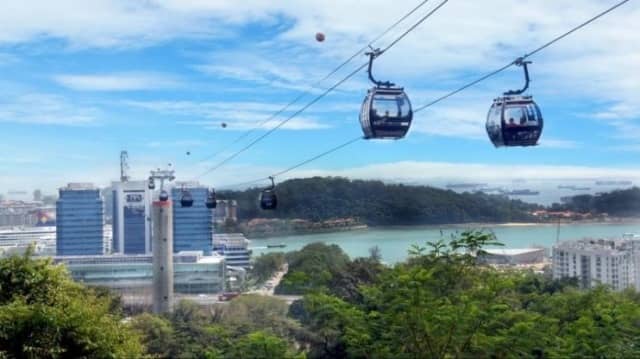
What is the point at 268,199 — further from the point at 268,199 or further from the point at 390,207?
the point at 390,207

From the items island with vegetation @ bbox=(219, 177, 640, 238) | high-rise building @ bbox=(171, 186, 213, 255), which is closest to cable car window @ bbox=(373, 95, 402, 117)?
island with vegetation @ bbox=(219, 177, 640, 238)

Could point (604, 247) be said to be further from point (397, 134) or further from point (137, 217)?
point (137, 217)

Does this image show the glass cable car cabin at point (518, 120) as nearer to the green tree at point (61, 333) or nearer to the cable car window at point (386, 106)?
the cable car window at point (386, 106)

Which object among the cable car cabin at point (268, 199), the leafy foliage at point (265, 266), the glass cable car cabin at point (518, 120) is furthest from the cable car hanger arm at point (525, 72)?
the leafy foliage at point (265, 266)

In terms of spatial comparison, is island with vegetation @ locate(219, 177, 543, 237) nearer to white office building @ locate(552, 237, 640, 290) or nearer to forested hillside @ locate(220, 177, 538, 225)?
forested hillside @ locate(220, 177, 538, 225)

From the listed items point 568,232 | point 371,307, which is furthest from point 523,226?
point 371,307

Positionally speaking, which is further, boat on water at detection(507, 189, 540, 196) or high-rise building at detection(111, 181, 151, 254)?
high-rise building at detection(111, 181, 151, 254)
